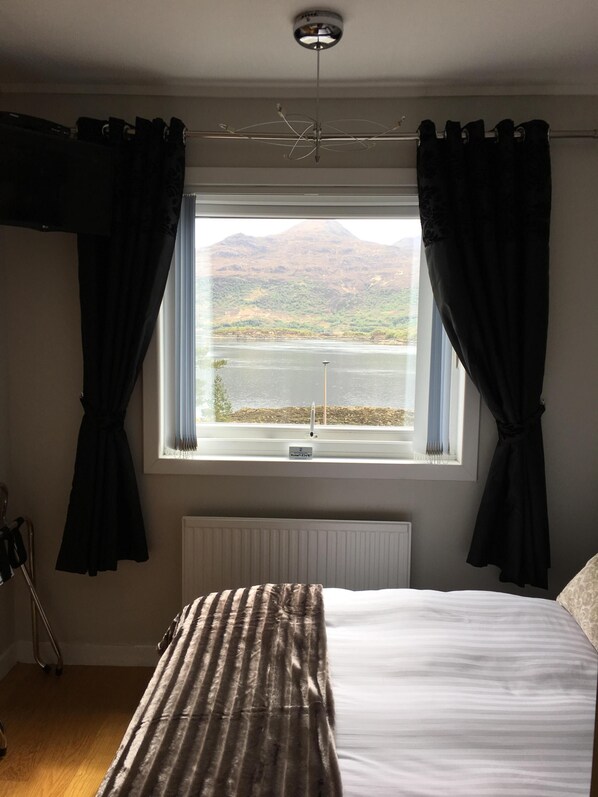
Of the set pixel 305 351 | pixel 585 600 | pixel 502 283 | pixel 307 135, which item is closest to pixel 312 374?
pixel 305 351

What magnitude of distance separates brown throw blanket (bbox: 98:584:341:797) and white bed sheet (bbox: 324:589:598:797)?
7cm

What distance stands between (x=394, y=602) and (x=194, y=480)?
41.9 inches

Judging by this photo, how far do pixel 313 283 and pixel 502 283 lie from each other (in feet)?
2.76

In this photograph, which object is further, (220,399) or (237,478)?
(220,399)

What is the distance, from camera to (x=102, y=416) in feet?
8.94

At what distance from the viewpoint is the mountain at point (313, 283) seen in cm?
290

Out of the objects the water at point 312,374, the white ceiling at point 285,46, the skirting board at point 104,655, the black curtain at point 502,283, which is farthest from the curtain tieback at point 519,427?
the skirting board at point 104,655

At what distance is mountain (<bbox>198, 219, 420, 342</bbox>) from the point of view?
9.52 feet

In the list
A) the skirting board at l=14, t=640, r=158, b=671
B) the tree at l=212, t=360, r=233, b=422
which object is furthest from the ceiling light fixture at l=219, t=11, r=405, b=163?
the skirting board at l=14, t=640, r=158, b=671

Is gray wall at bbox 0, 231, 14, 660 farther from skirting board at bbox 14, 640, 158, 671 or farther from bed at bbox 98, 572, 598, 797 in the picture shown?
bed at bbox 98, 572, 598, 797

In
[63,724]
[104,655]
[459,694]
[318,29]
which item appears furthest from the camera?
[104,655]

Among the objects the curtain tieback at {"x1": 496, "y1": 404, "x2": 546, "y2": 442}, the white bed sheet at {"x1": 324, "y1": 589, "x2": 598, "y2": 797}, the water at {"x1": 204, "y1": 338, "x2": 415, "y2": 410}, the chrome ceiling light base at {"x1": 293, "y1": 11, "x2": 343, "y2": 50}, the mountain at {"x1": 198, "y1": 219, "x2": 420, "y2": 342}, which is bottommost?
the white bed sheet at {"x1": 324, "y1": 589, "x2": 598, "y2": 797}

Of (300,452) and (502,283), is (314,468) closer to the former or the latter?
(300,452)

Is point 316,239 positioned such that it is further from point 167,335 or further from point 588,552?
point 588,552
